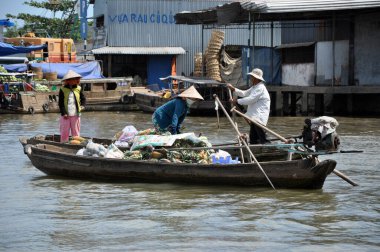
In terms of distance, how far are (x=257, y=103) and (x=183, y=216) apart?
9.70ft

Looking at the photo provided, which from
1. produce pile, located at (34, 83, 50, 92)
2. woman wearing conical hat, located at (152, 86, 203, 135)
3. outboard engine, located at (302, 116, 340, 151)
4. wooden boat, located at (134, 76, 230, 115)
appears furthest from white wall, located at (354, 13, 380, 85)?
outboard engine, located at (302, 116, 340, 151)

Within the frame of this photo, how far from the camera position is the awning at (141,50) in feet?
108

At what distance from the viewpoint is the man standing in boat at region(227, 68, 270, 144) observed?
10.9 meters

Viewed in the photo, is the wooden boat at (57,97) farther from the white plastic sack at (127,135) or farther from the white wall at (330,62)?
the white plastic sack at (127,135)

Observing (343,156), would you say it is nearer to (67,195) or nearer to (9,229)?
(67,195)

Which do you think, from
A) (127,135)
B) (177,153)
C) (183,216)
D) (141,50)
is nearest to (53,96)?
(141,50)

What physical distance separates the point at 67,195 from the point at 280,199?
2.81m

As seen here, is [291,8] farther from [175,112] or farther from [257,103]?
[175,112]

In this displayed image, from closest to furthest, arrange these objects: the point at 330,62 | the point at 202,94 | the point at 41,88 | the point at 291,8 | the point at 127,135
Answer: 1. the point at 127,135
2. the point at 291,8
3. the point at 330,62
4. the point at 202,94
5. the point at 41,88

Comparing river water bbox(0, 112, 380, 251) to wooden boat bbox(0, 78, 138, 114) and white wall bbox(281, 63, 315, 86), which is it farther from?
wooden boat bbox(0, 78, 138, 114)

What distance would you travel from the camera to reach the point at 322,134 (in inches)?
378

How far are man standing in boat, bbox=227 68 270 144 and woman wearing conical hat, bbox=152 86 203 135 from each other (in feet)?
2.12

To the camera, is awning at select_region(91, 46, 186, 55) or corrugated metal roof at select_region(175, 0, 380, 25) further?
awning at select_region(91, 46, 186, 55)

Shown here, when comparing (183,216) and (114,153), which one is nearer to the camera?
(183,216)
